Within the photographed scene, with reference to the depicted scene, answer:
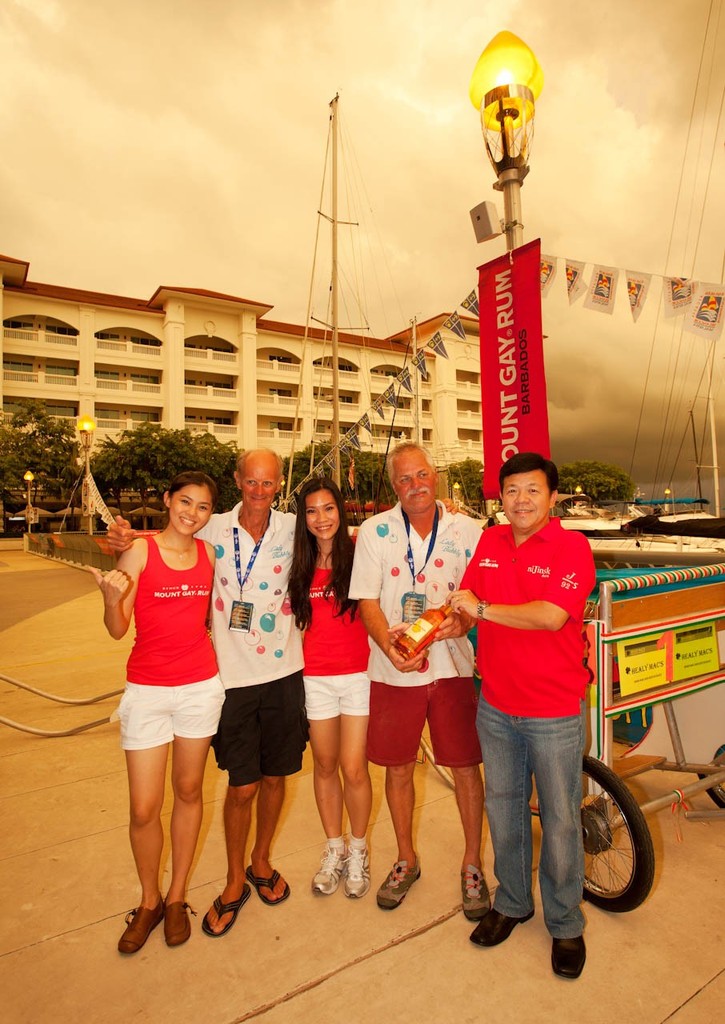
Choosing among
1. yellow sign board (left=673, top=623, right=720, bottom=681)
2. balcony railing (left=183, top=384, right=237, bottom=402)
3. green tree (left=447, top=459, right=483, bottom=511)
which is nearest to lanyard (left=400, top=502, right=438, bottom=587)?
yellow sign board (left=673, top=623, right=720, bottom=681)

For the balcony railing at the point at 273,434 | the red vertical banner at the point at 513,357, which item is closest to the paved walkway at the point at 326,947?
the red vertical banner at the point at 513,357

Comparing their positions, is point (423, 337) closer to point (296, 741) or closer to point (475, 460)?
point (475, 460)

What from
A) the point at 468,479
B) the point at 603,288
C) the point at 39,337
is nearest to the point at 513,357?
the point at 603,288

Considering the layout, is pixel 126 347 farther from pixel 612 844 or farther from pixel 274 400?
pixel 612 844

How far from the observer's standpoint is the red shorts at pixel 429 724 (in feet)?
8.52

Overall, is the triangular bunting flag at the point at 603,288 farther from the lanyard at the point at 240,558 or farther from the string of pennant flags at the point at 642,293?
the lanyard at the point at 240,558

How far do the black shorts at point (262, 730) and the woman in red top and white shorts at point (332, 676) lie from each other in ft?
0.28

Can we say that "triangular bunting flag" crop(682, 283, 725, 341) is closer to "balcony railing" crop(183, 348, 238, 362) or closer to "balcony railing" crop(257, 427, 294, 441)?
"balcony railing" crop(257, 427, 294, 441)

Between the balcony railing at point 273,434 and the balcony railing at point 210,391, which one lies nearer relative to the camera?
the balcony railing at point 210,391

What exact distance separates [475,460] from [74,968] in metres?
54.0

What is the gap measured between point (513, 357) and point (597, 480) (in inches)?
2661

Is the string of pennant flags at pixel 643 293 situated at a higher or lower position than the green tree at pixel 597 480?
lower

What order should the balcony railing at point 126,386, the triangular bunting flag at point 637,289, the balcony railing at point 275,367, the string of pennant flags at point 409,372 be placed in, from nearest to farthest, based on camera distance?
the triangular bunting flag at point 637,289, the string of pennant flags at point 409,372, the balcony railing at point 126,386, the balcony railing at point 275,367

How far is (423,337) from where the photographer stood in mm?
55406
